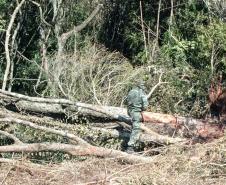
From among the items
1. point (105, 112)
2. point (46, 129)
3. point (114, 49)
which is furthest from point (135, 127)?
point (114, 49)

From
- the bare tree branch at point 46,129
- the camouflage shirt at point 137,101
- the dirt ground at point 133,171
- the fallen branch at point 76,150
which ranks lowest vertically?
the dirt ground at point 133,171

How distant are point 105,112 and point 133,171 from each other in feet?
7.08

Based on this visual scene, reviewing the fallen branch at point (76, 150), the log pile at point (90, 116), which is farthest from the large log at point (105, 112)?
the fallen branch at point (76, 150)

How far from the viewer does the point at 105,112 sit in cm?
1171

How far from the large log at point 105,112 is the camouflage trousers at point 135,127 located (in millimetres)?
568

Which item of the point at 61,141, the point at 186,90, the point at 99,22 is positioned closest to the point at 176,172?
the point at 61,141

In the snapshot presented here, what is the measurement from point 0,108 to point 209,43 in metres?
6.18

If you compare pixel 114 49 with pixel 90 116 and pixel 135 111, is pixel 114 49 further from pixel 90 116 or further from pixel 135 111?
pixel 135 111

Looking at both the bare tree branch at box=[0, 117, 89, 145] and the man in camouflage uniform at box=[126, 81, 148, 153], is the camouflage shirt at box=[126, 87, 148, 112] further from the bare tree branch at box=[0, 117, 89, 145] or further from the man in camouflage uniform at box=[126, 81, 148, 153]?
the bare tree branch at box=[0, 117, 89, 145]

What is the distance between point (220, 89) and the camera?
42.5 feet

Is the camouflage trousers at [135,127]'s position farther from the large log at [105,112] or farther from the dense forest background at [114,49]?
the dense forest background at [114,49]

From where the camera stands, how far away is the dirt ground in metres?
9.34

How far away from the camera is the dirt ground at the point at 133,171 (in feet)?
30.6

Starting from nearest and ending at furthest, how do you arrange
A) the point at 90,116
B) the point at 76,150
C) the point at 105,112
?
the point at 76,150
the point at 105,112
the point at 90,116
